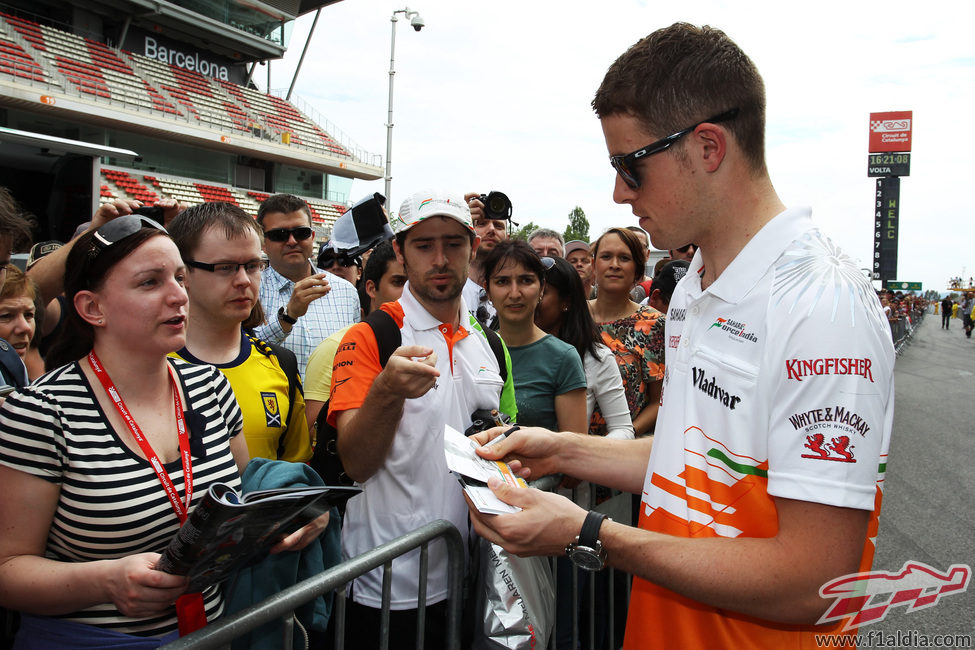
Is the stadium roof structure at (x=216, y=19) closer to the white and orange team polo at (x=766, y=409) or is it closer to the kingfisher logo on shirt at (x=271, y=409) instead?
the kingfisher logo on shirt at (x=271, y=409)

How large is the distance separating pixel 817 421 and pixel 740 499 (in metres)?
0.29

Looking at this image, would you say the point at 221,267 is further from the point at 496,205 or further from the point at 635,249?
the point at 635,249

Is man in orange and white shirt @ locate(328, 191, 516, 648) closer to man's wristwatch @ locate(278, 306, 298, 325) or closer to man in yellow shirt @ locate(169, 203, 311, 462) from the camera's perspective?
man in yellow shirt @ locate(169, 203, 311, 462)

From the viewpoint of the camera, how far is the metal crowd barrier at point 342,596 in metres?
1.45

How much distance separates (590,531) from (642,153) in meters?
0.97

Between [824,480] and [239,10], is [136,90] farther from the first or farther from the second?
[824,480]

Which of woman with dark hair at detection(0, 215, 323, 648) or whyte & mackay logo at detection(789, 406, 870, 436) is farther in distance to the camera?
woman with dark hair at detection(0, 215, 323, 648)

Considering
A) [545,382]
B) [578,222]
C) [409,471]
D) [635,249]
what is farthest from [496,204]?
A: [578,222]

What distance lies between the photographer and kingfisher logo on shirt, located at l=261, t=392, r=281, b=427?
2623 mm

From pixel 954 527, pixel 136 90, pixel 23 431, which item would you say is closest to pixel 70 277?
pixel 23 431

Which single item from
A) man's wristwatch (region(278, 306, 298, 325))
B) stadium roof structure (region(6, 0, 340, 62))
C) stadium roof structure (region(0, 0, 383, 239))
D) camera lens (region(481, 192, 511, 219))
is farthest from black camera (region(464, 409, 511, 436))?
stadium roof structure (region(6, 0, 340, 62))

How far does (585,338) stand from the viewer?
150 inches

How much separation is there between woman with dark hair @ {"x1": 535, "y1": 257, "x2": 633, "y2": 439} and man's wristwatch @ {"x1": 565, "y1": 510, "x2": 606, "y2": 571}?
1.94 meters

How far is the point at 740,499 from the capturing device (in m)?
1.47
